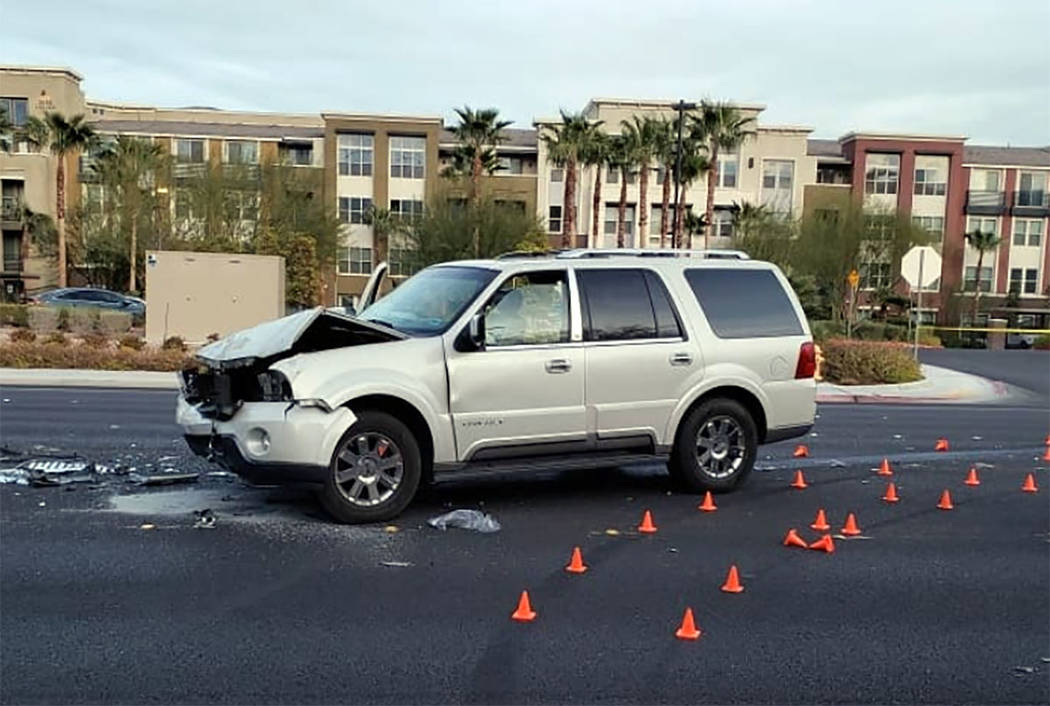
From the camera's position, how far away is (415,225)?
2039 inches

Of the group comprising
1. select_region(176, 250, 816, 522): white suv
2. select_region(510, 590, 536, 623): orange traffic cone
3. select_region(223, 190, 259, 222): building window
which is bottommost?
select_region(510, 590, 536, 623): orange traffic cone

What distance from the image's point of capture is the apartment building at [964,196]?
64.1m

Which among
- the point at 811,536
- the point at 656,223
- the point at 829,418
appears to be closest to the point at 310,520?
the point at 811,536

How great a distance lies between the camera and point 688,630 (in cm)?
479

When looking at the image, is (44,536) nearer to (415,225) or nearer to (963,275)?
(415,225)

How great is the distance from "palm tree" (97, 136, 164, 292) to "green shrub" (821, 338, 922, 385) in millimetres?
36327

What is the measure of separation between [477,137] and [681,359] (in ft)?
150

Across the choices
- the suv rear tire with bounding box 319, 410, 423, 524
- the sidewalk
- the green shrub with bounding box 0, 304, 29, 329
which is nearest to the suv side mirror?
the suv rear tire with bounding box 319, 410, 423, 524

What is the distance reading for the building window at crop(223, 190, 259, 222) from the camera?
45.7 meters

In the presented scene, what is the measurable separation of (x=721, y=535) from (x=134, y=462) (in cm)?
559

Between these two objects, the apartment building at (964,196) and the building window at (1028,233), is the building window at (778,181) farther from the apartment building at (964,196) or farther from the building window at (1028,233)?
the building window at (1028,233)

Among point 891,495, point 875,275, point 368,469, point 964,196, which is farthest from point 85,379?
point 964,196

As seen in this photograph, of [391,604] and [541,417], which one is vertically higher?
[541,417]

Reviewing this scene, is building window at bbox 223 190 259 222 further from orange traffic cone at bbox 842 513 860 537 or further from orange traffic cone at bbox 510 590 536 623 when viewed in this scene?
orange traffic cone at bbox 510 590 536 623
